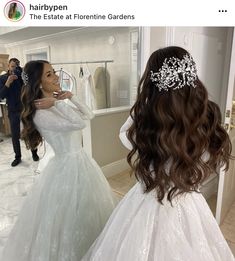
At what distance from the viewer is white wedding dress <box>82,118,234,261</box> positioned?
0.80 metres

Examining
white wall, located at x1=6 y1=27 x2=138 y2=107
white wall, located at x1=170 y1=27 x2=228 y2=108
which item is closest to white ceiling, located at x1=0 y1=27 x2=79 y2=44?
white wall, located at x1=6 y1=27 x2=138 y2=107

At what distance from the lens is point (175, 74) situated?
72cm

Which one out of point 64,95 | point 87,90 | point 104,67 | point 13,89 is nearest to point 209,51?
point 104,67

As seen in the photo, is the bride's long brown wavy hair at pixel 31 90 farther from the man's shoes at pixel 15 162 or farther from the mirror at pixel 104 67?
the man's shoes at pixel 15 162

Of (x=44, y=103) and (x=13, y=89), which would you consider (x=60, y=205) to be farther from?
(x=13, y=89)

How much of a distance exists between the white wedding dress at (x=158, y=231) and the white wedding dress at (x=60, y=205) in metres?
0.33

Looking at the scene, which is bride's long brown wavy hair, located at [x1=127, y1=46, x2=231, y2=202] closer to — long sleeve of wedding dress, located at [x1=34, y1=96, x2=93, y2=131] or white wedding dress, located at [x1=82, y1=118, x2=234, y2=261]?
white wedding dress, located at [x1=82, y1=118, x2=234, y2=261]

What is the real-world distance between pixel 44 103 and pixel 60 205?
0.53m

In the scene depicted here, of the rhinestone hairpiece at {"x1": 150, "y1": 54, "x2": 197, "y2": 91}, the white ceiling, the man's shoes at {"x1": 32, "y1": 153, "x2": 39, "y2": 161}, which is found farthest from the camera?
the man's shoes at {"x1": 32, "y1": 153, "x2": 39, "y2": 161}

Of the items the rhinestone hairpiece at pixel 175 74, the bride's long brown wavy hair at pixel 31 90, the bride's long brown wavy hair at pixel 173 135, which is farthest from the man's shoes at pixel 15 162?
the rhinestone hairpiece at pixel 175 74

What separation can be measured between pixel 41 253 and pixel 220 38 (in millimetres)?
1970
